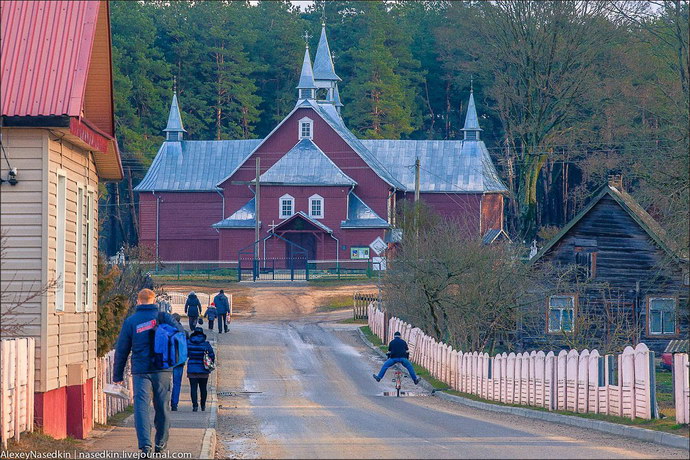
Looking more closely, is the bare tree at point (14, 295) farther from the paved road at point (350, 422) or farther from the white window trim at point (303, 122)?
the white window trim at point (303, 122)

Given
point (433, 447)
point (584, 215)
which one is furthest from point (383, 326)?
point (433, 447)

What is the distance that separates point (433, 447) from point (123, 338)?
3970mm

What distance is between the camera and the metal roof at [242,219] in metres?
73.5

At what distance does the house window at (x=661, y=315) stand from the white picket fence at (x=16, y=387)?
1197 inches

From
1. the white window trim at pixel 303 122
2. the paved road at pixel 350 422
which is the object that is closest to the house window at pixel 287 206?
the white window trim at pixel 303 122

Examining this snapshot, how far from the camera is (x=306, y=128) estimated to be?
250ft

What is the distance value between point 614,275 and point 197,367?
22885mm

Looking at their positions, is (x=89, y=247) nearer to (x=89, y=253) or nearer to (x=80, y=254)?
(x=89, y=253)

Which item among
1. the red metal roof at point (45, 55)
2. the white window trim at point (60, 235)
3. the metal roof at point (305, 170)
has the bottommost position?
the white window trim at point (60, 235)

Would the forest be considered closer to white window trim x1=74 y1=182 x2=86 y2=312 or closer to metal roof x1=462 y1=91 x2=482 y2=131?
metal roof x1=462 y1=91 x2=482 y2=131

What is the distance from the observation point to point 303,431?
17875 millimetres

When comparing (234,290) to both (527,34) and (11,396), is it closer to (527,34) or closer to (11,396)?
(527,34)

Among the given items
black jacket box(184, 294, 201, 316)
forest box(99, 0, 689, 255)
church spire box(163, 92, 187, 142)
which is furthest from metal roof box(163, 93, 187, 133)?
black jacket box(184, 294, 201, 316)

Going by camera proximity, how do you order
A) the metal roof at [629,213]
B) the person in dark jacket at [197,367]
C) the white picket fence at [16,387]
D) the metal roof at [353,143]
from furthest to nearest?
the metal roof at [353,143]
the metal roof at [629,213]
the person in dark jacket at [197,367]
the white picket fence at [16,387]
